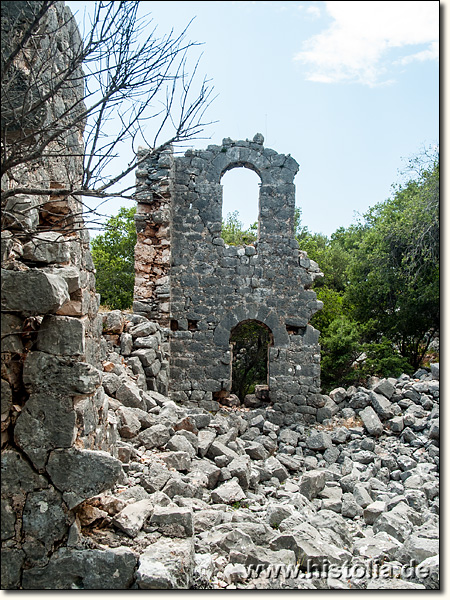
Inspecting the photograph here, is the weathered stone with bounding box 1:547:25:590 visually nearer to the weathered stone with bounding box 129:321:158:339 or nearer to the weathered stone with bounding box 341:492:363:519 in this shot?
the weathered stone with bounding box 341:492:363:519

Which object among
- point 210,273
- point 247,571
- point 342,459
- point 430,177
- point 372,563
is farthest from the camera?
point 430,177

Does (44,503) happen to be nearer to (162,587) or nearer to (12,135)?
(162,587)

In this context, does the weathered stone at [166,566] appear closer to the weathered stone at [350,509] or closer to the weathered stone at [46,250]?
the weathered stone at [46,250]

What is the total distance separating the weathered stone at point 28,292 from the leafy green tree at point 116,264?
15.2m

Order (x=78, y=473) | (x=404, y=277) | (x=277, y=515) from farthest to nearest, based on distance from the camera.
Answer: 1. (x=404, y=277)
2. (x=277, y=515)
3. (x=78, y=473)

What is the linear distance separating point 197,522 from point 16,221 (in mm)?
2957

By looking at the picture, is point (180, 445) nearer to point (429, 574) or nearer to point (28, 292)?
point (429, 574)

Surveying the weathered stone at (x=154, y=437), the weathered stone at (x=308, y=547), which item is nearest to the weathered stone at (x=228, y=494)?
the weathered stone at (x=154, y=437)

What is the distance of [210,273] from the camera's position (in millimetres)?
11312

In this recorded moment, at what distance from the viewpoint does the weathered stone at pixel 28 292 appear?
3.34 meters

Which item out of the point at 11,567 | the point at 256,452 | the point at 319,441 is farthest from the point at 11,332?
the point at 319,441

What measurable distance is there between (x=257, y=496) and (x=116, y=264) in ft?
47.8

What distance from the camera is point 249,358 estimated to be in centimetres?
1717

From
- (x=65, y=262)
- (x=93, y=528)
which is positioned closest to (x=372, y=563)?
(x=93, y=528)
